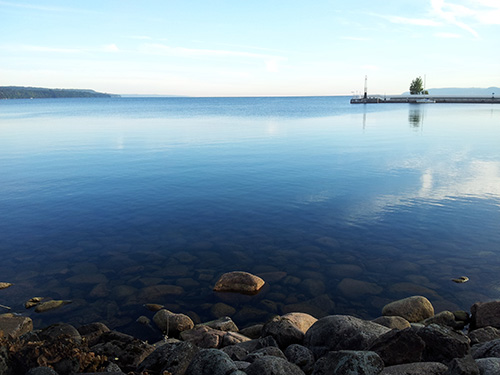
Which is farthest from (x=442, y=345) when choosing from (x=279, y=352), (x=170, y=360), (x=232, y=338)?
(x=170, y=360)

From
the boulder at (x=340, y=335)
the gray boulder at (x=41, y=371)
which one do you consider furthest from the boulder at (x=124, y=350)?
the boulder at (x=340, y=335)

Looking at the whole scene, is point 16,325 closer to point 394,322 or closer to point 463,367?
point 394,322

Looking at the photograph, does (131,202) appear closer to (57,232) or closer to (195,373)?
(57,232)

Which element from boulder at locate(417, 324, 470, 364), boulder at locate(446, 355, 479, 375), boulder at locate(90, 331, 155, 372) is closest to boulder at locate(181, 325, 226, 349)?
boulder at locate(90, 331, 155, 372)

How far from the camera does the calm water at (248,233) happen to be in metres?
12.5

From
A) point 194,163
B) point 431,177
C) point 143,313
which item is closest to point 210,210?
point 143,313

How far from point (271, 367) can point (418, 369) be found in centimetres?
251

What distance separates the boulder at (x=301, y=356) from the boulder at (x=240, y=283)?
15.3ft

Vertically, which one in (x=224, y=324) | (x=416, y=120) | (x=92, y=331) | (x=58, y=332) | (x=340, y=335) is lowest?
(x=224, y=324)

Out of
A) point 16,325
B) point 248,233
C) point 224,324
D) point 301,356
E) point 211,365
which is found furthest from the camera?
point 248,233

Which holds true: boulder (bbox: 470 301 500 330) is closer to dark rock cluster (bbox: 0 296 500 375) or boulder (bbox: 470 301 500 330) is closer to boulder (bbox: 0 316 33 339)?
dark rock cluster (bbox: 0 296 500 375)

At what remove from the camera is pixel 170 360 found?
7195 mm

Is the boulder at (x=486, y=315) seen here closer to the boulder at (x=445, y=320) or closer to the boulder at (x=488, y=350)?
the boulder at (x=445, y=320)

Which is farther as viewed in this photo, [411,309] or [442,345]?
[411,309]
